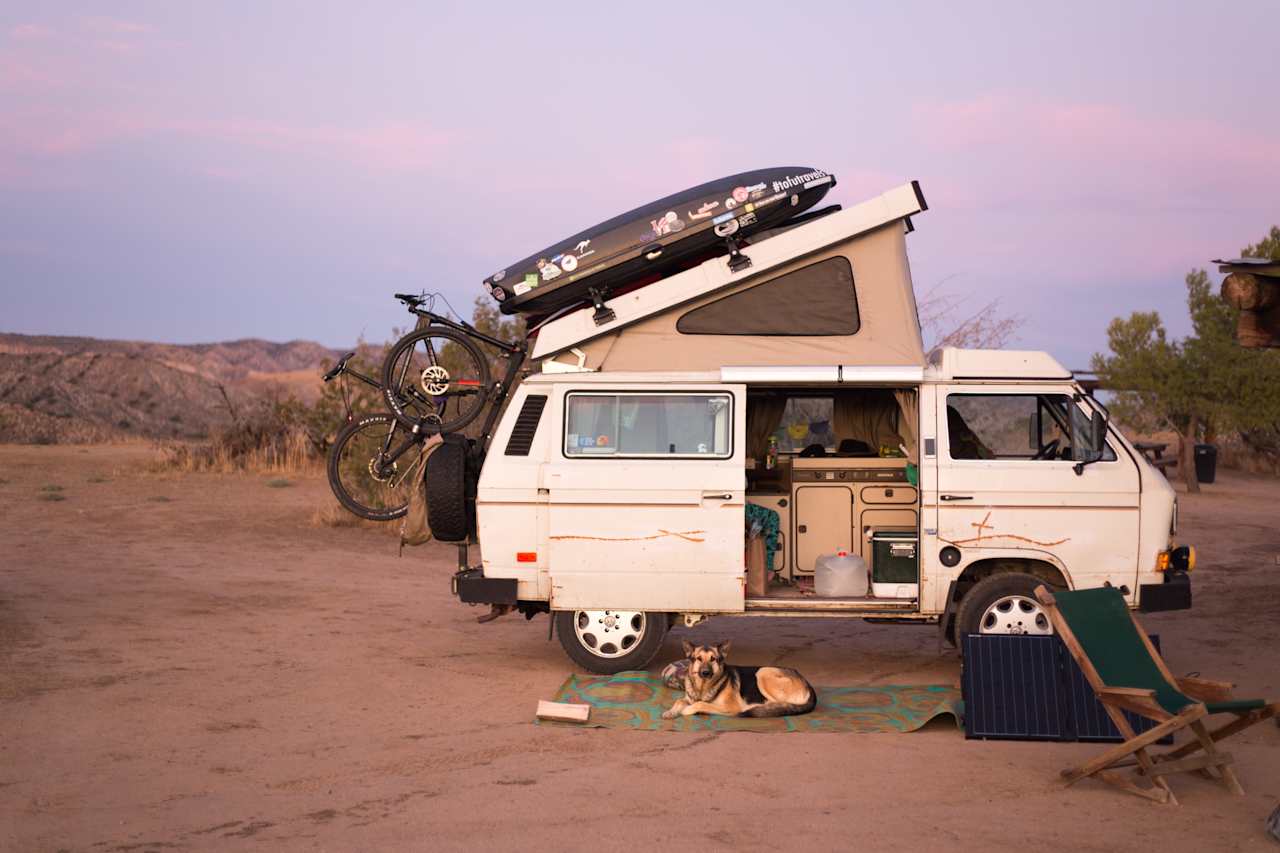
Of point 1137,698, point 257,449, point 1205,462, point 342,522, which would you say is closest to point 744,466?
point 1137,698

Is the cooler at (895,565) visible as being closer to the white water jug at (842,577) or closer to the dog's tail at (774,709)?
the white water jug at (842,577)

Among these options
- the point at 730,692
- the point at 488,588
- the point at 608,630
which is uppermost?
the point at 488,588

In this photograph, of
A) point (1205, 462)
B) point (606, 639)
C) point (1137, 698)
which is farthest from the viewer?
point (1205, 462)

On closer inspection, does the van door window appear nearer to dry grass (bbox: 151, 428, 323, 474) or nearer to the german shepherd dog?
the german shepherd dog

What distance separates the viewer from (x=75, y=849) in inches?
218

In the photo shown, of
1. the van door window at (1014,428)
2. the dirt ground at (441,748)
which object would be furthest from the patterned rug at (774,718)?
the van door window at (1014,428)

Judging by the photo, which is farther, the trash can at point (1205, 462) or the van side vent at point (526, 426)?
the trash can at point (1205, 462)

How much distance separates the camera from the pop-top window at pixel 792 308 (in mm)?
9086

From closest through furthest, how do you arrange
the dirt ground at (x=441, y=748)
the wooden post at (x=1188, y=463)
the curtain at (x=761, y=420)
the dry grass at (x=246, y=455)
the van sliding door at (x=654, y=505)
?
the dirt ground at (x=441, y=748), the van sliding door at (x=654, y=505), the curtain at (x=761, y=420), the wooden post at (x=1188, y=463), the dry grass at (x=246, y=455)

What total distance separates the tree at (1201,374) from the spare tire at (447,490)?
20.7 meters

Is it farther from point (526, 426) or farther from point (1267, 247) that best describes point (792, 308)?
point (1267, 247)

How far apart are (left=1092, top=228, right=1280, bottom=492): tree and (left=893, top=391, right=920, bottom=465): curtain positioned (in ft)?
60.9

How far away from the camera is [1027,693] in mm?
7676

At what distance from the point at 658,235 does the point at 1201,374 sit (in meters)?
23.5
